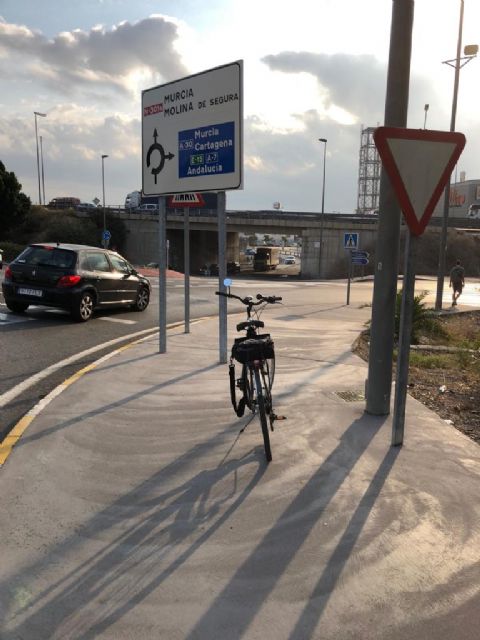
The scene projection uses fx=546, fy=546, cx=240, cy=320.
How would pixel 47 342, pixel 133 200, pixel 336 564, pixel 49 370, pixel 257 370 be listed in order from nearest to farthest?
pixel 336 564 → pixel 257 370 → pixel 49 370 → pixel 47 342 → pixel 133 200

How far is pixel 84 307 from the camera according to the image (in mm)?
11461

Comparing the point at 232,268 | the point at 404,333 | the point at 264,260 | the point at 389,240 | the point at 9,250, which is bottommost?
the point at 232,268

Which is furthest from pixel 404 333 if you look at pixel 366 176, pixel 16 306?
pixel 366 176

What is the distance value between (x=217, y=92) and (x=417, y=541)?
609cm

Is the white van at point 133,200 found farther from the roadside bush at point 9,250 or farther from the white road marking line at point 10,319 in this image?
the white road marking line at point 10,319

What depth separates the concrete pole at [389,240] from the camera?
16.4 feet

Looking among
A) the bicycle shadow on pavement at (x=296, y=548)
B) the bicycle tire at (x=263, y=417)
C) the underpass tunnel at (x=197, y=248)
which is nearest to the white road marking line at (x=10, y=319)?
the bicycle tire at (x=263, y=417)

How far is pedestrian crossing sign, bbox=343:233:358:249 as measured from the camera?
18.9 metres

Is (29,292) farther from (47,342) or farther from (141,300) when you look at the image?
(141,300)

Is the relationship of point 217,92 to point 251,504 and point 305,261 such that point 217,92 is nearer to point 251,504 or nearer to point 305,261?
point 251,504

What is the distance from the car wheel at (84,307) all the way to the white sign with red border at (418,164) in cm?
832

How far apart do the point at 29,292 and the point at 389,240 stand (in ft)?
27.4

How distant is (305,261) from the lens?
59875mm

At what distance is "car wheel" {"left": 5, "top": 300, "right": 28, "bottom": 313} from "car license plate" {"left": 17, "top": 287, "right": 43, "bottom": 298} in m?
0.38
